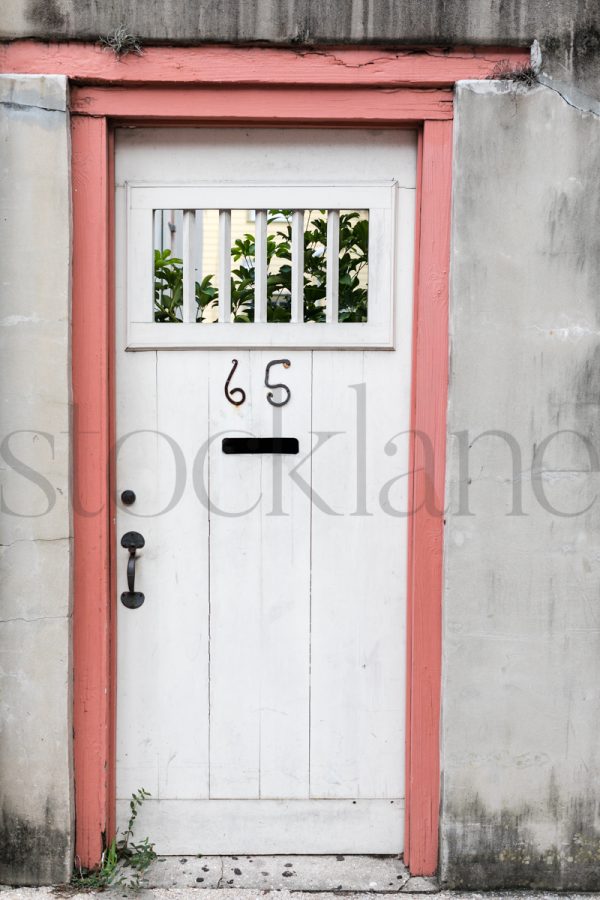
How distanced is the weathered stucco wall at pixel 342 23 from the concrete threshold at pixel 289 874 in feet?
8.55

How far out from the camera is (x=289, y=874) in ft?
8.73

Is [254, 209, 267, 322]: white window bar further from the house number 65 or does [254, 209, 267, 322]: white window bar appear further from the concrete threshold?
the concrete threshold

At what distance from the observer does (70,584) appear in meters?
2.53

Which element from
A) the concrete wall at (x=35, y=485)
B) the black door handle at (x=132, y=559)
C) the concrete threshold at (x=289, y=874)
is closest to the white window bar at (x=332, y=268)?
the concrete wall at (x=35, y=485)

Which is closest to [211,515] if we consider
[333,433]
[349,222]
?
[333,433]

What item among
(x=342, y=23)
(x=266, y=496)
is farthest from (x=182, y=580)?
(x=342, y=23)

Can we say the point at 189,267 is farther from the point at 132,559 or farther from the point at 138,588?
the point at 138,588

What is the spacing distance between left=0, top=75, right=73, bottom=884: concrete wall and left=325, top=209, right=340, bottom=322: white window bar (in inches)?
33.0

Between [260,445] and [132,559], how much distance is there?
22.4 inches

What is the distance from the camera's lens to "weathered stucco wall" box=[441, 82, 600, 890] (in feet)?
8.10

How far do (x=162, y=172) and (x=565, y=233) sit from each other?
1310mm

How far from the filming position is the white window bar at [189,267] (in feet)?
Answer: 8.64

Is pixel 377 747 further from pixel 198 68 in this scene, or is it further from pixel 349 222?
pixel 198 68

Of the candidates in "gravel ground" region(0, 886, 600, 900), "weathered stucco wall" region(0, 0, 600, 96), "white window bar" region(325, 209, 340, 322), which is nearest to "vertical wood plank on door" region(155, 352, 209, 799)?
"gravel ground" region(0, 886, 600, 900)
